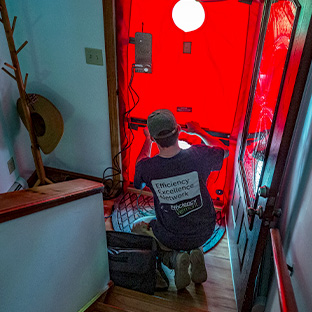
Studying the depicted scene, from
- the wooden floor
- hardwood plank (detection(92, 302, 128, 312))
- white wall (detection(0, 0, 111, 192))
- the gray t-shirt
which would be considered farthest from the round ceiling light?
hardwood plank (detection(92, 302, 128, 312))

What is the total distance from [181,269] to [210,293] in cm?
33

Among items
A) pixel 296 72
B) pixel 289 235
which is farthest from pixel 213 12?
pixel 289 235

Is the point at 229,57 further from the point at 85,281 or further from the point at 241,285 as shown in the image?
the point at 85,281

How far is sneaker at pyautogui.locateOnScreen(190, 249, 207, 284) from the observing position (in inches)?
77.7

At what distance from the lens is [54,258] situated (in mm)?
1385

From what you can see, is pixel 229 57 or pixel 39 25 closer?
pixel 229 57

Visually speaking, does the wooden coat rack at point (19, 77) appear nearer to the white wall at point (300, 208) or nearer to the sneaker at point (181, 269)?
the sneaker at point (181, 269)

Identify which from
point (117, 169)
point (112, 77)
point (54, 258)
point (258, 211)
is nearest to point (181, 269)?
point (258, 211)

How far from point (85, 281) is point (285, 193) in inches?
46.9

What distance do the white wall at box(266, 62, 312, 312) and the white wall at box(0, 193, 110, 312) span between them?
0.96 metres

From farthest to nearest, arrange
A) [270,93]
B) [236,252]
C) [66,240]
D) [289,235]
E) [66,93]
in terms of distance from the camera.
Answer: [66,93]
[236,252]
[270,93]
[66,240]
[289,235]

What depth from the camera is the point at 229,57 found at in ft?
7.36

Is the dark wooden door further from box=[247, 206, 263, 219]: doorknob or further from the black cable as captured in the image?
the black cable

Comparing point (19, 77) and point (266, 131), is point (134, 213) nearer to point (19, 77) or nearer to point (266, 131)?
point (19, 77)
